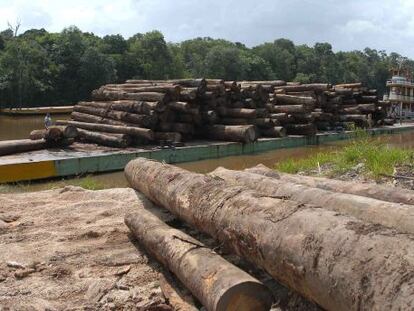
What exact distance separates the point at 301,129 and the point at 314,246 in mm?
18641

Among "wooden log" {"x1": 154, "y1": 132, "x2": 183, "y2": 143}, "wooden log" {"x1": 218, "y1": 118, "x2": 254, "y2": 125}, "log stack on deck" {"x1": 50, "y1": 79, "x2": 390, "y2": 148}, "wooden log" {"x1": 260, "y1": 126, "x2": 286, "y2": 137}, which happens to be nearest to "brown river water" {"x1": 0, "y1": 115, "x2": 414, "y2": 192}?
"wooden log" {"x1": 260, "y1": 126, "x2": 286, "y2": 137}

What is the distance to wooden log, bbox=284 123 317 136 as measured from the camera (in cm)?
2128

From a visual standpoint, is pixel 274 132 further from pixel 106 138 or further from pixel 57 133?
pixel 57 133

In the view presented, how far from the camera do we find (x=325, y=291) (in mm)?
2961

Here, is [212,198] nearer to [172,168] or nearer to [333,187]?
[172,168]

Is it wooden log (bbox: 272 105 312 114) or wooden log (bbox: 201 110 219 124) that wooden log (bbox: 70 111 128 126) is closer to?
wooden log (bbox: 201 110 219 124)

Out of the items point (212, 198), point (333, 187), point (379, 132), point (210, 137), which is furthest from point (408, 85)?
point (212, 198)

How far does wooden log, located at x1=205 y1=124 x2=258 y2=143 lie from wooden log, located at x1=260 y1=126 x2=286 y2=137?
234 cm

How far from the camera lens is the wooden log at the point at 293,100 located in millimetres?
21562

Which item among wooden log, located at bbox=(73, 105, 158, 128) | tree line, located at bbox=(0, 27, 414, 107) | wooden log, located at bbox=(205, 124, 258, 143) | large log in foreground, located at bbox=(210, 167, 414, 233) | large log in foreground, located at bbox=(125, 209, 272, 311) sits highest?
tree line, located at bbox=(0, 27, 414, 107)

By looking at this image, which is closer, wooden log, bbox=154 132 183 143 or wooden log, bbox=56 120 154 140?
wooden log, bbox=56 120 154 140

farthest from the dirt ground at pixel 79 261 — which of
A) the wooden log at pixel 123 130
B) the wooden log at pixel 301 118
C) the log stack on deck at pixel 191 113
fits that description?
the wooden log at pixel 301 118

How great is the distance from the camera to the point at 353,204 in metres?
4.75

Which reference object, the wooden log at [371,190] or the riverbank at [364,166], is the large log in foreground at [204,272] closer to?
the wooden log at [371,190]
